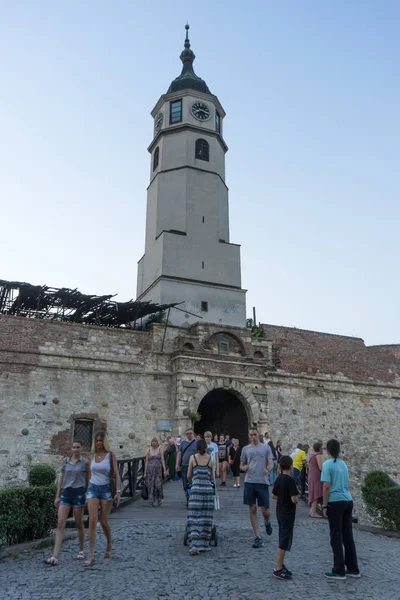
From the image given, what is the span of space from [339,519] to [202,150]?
24.1 meters

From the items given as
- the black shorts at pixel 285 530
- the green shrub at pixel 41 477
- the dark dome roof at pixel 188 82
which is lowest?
the black shorts at pixel 285 530

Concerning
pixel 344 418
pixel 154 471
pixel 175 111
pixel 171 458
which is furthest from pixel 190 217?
pixel 154 471

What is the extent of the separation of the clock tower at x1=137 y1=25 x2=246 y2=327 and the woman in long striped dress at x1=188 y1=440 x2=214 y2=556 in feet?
52.9

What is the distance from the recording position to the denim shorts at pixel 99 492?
7719 millimetres

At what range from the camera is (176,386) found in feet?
68.5

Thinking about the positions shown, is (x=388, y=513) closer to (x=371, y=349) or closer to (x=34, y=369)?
(x=34, y=369)

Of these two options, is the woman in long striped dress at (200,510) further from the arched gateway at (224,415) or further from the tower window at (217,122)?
the tower window at (217,122)

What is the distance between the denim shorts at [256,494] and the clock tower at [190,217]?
1582cm

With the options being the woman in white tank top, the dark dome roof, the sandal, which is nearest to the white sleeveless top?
the woman in white tank top

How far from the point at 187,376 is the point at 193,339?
5.21 ft

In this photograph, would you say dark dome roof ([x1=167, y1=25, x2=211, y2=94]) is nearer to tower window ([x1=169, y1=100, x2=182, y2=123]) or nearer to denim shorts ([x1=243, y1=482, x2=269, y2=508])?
tower window ([x1=169, y1=100, x2=182, y2=123])

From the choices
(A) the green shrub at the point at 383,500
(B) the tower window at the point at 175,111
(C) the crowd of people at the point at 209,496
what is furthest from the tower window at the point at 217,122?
(C) the crowd of people at the point at 209,496

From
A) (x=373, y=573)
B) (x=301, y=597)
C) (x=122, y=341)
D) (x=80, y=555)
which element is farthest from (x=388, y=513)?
(x=122, y=341)

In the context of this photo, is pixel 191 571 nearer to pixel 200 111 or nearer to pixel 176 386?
pixel 176 386
